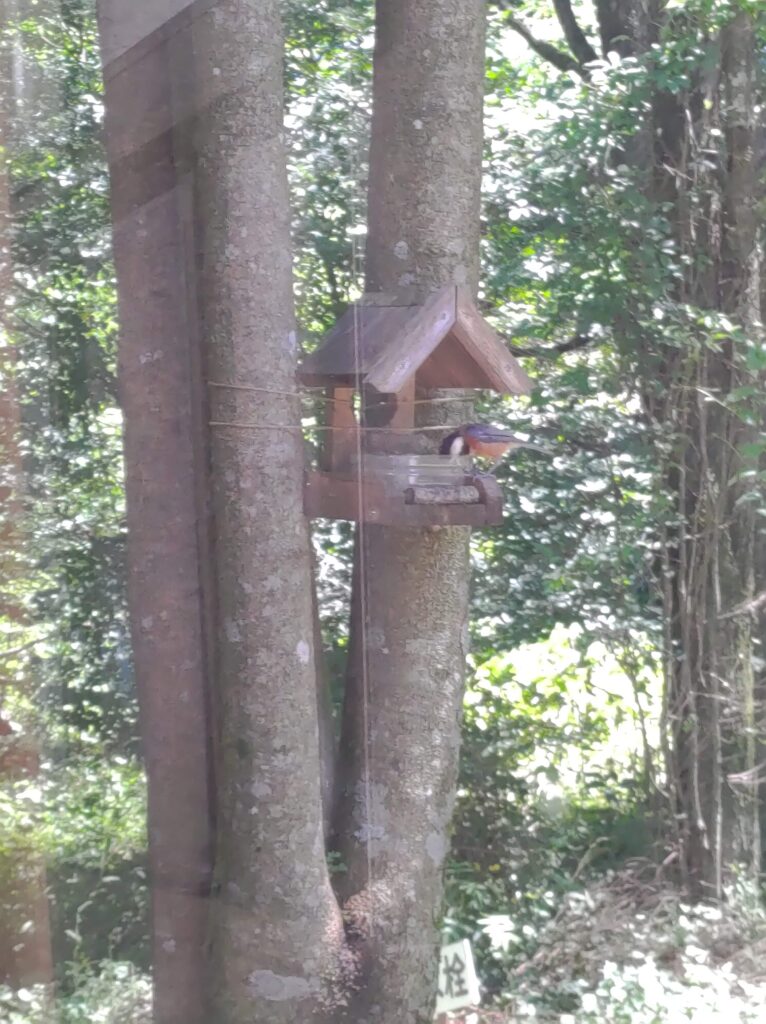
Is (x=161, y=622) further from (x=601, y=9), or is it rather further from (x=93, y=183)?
(x=601, y=9)

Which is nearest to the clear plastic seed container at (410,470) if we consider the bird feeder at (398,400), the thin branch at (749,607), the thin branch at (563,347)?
the bird feeder at (398,400)

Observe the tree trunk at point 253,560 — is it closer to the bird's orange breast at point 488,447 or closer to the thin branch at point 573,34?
the bird's orange breast at point 488,447

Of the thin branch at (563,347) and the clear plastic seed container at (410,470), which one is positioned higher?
the thin branch at (563,347)

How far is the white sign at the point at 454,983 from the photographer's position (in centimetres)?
175

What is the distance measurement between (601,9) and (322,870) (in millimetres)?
2055

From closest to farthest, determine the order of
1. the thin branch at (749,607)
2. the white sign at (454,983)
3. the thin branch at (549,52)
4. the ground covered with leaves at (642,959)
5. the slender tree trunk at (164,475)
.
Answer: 1. the slender tree trunk at (164,475)
2. the white sign at (454,983)
3. the ground covered with leaves at (642,959)
4. the thin branch at (549,52)
5. the thin branch at (749,607)

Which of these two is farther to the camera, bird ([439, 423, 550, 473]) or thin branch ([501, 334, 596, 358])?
thin branch ([501, 334, 596, 358])

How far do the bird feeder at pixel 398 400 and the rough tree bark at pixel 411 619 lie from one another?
0.30ft

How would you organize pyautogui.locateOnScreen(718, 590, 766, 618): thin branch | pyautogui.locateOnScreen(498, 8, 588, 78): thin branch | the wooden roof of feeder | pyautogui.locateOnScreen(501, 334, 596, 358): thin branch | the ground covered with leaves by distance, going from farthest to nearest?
pyautogui.locateOnScreen(718, 590, 766, 618): thin branch → pyautogui.locateOnScreen(498, 8, 588, 78): thin branch → pyautogui.locateOnScreen(501, 334, 596, 358): thin branch → the ground covered with leaves → the wooden roof of feeder

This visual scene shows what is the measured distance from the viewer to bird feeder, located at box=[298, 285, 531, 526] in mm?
1527

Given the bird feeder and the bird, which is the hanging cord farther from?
the bird

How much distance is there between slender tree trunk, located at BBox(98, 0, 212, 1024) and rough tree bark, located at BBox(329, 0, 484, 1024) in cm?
25

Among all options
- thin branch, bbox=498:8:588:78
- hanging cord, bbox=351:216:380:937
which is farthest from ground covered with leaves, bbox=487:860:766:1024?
thin branch, bbox=498:8:588:78

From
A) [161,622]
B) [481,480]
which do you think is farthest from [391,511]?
[161,622]
